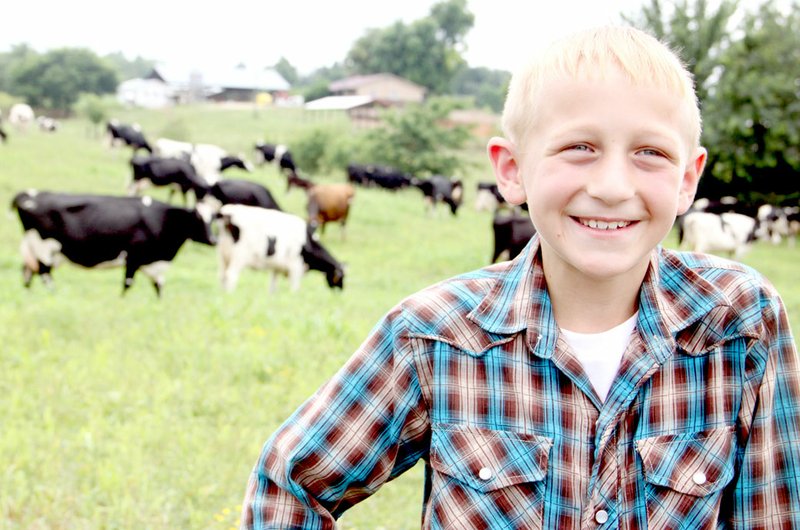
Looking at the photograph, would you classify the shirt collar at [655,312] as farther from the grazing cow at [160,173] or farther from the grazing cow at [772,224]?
the grazing cow at [772,224]

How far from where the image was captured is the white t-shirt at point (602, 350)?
1596 millimetres

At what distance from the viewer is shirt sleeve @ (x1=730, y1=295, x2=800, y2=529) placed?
1.56 meters

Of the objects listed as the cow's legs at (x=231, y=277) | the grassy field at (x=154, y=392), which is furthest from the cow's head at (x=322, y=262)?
the cow's legs at (x=231, y=277)

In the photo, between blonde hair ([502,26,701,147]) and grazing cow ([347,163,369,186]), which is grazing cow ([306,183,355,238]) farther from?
blonde hair ([502,26,701,147])

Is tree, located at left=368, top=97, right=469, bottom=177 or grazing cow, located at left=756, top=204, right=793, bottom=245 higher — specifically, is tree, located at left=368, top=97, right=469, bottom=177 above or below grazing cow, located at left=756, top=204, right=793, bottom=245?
above

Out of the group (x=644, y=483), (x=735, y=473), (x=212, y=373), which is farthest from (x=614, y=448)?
(x=212, y=373)

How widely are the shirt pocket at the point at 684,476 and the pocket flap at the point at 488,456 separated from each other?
0.18 m

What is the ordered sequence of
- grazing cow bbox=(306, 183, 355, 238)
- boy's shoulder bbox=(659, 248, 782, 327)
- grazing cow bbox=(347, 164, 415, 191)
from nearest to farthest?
boy's shoulder bbox=(659, 248, 782, 327) → grazing cow bbox=(306, 183, 355, 238) → grazing cow bbox=(347, 164, 415, 191)

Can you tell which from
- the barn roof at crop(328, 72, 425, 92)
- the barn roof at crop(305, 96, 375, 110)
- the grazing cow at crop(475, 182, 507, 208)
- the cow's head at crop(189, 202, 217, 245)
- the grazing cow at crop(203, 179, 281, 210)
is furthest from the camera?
the barn roof at crop(328, 72, 425, 92)

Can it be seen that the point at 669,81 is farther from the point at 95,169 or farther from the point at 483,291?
the point at 95,169

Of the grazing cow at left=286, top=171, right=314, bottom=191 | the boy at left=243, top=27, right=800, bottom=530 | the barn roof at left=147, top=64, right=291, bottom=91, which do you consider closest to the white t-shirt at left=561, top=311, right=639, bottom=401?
the boy at left=243, top=27, right=800, bottom=530

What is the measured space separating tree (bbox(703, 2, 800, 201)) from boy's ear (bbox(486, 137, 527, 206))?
84.5 ft

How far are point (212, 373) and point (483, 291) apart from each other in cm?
503

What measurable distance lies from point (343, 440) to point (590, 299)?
52cm
